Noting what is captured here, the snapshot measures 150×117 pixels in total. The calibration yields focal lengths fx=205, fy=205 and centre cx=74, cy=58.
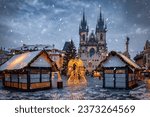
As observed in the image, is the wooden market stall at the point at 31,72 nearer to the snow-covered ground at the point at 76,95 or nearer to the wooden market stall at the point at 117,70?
the snow-covered ground at the point at 76,95

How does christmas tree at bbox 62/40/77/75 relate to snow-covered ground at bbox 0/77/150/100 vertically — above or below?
above

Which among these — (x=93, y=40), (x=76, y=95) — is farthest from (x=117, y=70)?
(x=93, y=40)

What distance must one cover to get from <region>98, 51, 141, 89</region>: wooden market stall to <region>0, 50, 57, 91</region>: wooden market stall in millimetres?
3694

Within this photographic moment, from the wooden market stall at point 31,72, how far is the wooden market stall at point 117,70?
3694mm

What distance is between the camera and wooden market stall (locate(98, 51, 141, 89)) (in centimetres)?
1332

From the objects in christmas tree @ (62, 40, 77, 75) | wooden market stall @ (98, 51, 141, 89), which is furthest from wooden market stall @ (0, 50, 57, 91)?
christmas tree @ (62, 40, 77, 75)

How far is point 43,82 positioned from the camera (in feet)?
44.0

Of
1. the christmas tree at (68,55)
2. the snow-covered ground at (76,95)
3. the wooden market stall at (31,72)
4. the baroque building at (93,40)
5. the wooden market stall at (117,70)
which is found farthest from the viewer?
the baroque building at (93,40)

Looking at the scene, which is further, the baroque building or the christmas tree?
the baroque building

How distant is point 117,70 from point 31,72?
562 cm

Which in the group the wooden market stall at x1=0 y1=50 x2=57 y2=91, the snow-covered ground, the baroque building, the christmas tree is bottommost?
the snow-covered ground

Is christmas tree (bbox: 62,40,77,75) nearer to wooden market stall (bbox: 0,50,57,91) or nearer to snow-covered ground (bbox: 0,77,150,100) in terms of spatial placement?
wooden market stall (bbox: 0,50,57,91)

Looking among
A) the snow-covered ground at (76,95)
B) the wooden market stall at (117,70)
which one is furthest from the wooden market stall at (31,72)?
the wooden market stall at (117,70)

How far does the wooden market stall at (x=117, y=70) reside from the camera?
13.3 meters
